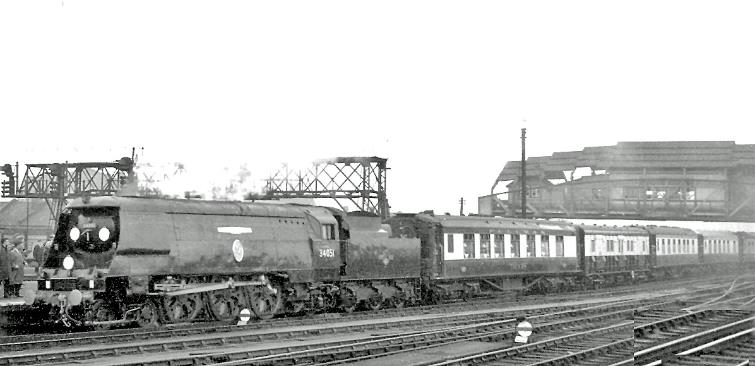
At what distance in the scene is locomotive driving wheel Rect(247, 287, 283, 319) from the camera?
23406 millimetres

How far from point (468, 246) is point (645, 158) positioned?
34.3m

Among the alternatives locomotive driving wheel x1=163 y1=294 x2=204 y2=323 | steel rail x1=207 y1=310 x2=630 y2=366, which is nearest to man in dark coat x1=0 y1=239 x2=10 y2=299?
locomotive driving wheel x1=163 y1=294 x2=204 y2=323

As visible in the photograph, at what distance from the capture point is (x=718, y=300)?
32.9m

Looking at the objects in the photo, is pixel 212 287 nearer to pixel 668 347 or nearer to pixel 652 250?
pixel 668 347

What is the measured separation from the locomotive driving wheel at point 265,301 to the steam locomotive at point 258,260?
0.10 feet

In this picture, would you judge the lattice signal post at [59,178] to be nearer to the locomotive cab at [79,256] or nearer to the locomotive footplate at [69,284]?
the locomotive cab at [79,256]

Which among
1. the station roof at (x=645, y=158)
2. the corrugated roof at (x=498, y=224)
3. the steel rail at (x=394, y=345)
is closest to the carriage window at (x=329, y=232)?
the corrugated roof at (x=498, y=224)

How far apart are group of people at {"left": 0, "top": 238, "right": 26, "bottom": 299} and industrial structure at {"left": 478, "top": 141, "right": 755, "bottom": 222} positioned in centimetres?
3942

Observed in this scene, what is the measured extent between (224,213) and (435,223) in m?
10.2

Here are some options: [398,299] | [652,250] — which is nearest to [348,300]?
[398,299]

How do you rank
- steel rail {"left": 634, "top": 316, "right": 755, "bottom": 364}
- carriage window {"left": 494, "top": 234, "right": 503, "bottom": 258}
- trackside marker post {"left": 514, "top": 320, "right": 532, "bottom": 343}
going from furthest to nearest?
carriage window {"left": 494, "top": 234, "right": 503, "bottom": 258}
trackside marker post {"left": 514, "top": 320, "right": 532, "bottom": 343}
steel rail {"left": 634, "top": 316, "right": 755, "bottom": 364}

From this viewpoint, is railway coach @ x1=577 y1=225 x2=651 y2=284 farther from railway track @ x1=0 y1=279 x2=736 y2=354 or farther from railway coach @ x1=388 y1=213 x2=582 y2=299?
railway track @ x1=0 y1=279 x2=736 y2=354

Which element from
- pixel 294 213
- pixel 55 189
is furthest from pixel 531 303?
pixel 55 189

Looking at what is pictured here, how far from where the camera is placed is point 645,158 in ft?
207
